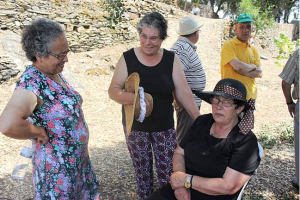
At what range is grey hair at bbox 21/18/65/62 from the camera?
6.12 ft

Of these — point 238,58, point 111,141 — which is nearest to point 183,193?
point 238,58

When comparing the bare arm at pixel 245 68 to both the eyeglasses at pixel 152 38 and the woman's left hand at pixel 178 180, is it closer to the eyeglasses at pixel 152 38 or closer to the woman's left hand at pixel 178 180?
the eyeglasses at pixel 152 38

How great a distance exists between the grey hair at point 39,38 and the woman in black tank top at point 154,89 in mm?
835

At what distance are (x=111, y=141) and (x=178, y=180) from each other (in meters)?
2.96

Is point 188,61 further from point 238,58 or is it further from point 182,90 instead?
point 238,58

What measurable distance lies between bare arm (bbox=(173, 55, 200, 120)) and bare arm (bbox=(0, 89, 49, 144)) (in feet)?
4.24

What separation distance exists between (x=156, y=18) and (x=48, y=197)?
65.7 inches

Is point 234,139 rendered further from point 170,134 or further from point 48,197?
point 48,197

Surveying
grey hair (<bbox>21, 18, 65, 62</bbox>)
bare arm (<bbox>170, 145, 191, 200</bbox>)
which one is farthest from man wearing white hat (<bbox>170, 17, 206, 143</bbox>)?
grey hair (<bbox>21, 18, 65, 62</bbox>)

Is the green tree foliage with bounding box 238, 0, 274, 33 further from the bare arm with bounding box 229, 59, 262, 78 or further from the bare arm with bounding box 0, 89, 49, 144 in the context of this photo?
the bare arm with bounding box 0, 89, 49, 144

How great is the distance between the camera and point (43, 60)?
191 cm

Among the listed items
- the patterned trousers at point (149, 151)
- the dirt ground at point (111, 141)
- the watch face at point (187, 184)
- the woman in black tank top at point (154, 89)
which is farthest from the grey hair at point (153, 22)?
the dirt ground at point (111, 141)

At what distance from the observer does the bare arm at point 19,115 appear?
5.59ft

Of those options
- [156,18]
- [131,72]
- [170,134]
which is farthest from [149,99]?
[156,18]
